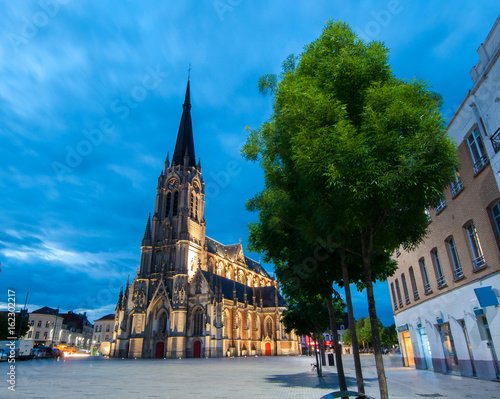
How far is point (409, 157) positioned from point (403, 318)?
69.1 ft

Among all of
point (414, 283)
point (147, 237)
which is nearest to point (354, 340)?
point (414, 283)

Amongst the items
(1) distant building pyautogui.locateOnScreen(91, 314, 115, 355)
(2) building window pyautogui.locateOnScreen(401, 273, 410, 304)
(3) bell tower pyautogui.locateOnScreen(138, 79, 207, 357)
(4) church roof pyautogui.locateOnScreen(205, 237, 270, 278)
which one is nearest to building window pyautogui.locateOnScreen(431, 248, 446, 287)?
(2) building window pyautogui.locateOnScreen(401, 273, 410, 304)

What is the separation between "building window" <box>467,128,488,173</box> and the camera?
42.5 ft

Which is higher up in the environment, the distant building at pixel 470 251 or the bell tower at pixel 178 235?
the bell tower at pixel 178 235

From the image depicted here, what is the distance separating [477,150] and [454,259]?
18.2 feet

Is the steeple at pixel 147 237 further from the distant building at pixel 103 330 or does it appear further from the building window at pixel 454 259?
the building window at pixel 454 259

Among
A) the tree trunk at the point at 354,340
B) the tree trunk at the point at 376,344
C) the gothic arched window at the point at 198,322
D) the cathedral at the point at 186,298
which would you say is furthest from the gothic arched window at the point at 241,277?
the tree trunk at the point at 376,344

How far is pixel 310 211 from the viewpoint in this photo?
33.1ft

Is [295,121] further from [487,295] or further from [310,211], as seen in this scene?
[487,295]

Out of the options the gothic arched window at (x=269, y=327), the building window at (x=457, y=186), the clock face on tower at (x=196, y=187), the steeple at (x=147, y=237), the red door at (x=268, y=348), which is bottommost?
the red door at (x=268, y=348)

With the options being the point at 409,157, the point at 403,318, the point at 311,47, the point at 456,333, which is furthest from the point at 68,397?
the point at 403,318

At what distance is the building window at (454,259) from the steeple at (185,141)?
62.5 metres

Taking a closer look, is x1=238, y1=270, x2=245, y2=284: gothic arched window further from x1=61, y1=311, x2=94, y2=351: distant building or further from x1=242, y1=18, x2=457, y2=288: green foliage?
x1=242, y1=18, x2=457, y2=288: green foliage

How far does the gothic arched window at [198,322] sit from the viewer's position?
5731 cm
